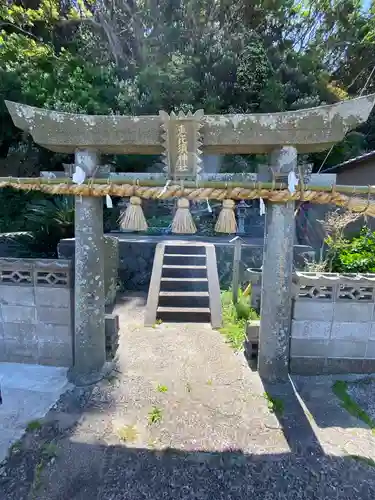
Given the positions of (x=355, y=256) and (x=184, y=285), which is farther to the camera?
(x=184, y=285)

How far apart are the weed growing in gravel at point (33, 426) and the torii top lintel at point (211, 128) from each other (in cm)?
264

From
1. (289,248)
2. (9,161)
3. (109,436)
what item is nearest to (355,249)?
(289,248)

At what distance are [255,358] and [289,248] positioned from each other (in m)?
1.51

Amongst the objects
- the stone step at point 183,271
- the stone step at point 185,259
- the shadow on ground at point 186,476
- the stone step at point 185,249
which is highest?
the stone step at point 185,249

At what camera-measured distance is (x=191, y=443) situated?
111 inches

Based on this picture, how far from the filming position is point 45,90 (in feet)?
37.6

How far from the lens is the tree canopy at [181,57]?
11992 mm

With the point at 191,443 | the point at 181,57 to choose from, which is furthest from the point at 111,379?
the point at 181,57

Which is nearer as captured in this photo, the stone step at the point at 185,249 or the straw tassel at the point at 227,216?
the straw tassel at the point at 227,216

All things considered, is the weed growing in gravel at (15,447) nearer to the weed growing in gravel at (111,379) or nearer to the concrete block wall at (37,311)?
the weed growing in gravel at (111,379)

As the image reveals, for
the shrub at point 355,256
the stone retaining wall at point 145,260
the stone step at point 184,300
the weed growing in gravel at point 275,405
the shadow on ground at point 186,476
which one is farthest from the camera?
the stone retaining wall at point 145,260

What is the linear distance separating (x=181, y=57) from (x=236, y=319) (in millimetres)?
11662

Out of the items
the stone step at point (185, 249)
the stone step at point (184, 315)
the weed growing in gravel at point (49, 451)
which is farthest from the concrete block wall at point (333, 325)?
the stone step at point (185, 249)

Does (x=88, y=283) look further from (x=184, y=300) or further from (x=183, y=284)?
(x=183, y=284)
